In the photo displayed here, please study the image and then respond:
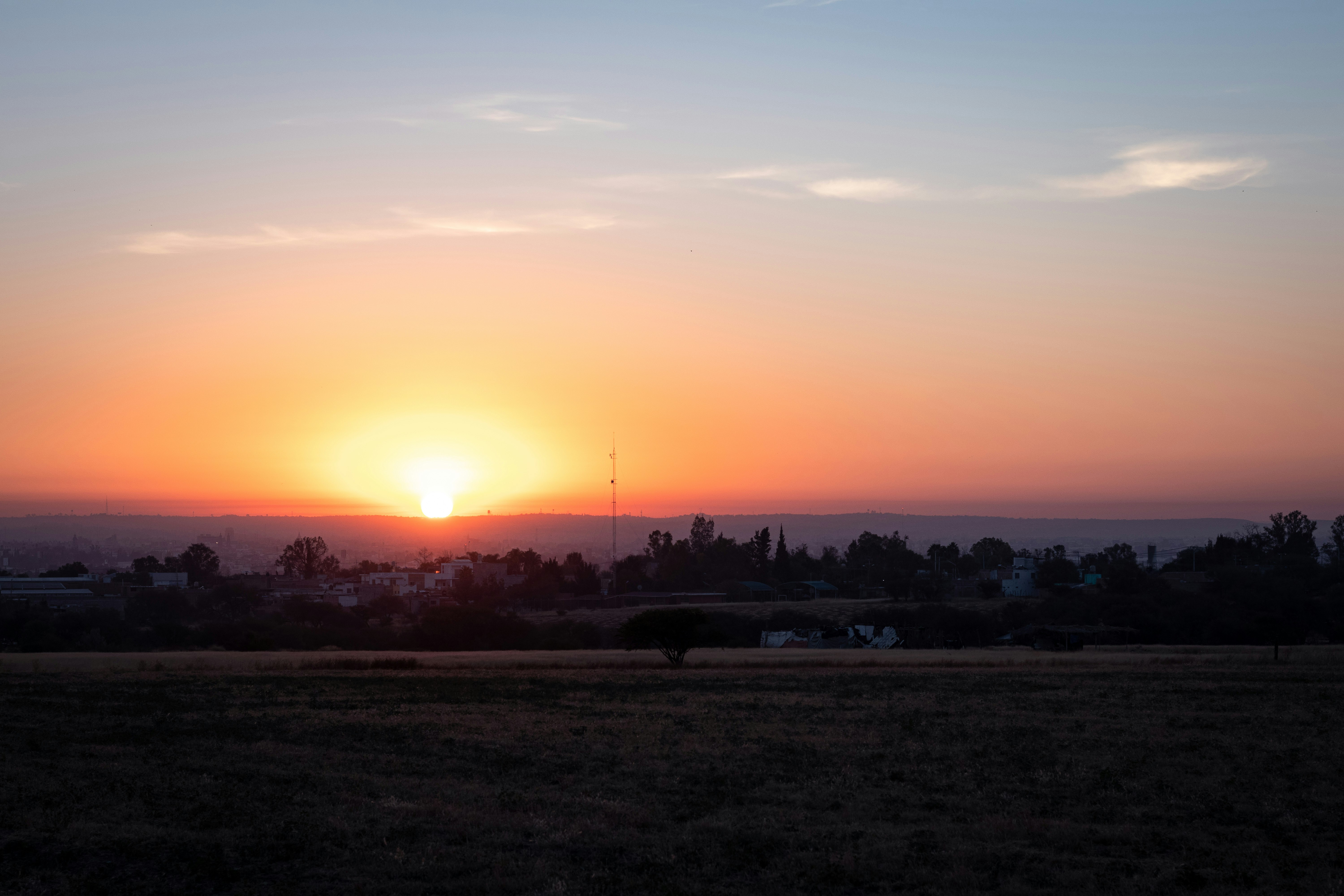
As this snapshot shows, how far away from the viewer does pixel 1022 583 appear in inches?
5536

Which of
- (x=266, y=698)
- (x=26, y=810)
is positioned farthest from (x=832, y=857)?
(x=266, y=698)

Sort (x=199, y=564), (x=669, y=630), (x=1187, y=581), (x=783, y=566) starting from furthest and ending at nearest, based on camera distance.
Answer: (x=199, y=564) < (x=783, y=566) < (x=1187, y=581) < (x=669, y=630)

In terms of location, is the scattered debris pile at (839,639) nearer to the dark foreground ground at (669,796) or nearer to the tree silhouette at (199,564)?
the dark foreground ground at (669,796)

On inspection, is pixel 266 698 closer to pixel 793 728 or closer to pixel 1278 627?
pixel 793 728

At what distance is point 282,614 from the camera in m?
110

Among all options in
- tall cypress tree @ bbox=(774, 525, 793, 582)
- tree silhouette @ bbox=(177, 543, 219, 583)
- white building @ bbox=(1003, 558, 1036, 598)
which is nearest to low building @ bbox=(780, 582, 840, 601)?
tall cypress tree @ bbox=(774, 525, 793, 582)

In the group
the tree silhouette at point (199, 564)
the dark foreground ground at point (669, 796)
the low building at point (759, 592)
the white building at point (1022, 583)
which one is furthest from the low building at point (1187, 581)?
the tree silhouette at point (199, 564)

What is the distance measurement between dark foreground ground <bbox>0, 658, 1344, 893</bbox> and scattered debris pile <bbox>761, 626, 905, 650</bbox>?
53.5 meters

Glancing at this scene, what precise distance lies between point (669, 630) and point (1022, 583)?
94723 millimetres

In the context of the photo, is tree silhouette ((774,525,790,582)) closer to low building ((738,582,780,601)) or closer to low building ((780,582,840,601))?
low building ((780,582,840,601))

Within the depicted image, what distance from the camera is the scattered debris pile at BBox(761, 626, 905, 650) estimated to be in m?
87.6

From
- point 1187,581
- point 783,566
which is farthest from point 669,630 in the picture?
point 783,566

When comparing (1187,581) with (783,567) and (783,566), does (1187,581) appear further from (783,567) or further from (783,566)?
(783,566)

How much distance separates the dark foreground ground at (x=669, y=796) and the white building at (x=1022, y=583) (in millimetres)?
103945
